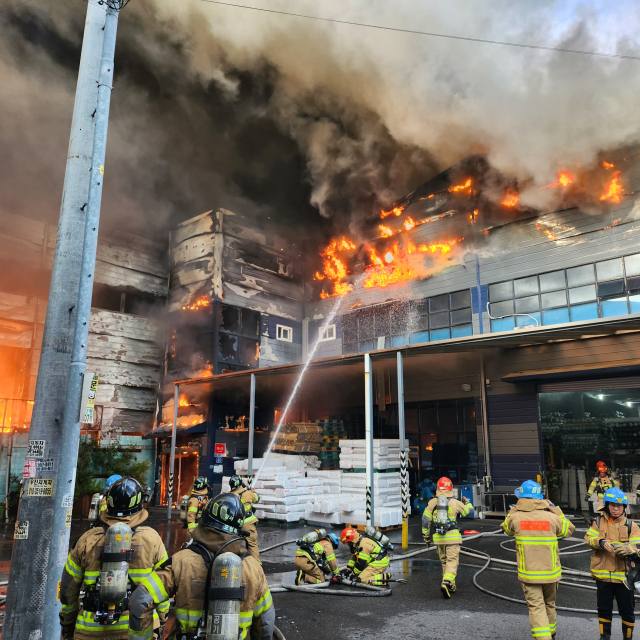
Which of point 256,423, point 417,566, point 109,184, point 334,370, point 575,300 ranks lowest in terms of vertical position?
point 417,566

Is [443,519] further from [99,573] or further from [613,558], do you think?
[99,573]

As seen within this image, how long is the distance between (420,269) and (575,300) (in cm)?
563

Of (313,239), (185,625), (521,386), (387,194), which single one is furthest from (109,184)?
(185,625)

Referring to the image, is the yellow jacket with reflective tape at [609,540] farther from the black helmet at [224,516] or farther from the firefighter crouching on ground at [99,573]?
the firefighter crouching on ground at [99,573]

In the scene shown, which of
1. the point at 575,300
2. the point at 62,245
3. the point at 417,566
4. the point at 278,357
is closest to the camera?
the point at 62,245

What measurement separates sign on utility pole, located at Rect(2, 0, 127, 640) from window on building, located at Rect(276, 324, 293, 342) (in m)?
18.4

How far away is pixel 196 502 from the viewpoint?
30.2 feet

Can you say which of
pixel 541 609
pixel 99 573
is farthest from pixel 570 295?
pixel 99 573

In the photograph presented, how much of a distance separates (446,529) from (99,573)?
17.3ft

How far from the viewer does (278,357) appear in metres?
23.4

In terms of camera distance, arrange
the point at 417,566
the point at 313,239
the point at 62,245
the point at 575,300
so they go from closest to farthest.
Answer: the point at 62,245 < the point at 417,566 < the point at 575,300 < the point at 313,239

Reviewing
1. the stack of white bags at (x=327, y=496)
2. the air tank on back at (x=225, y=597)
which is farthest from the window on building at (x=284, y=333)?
the air tank on back at (x=225, y=597)

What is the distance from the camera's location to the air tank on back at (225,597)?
244 cm

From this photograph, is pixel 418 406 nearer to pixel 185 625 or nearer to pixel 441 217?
pixel 441 217
